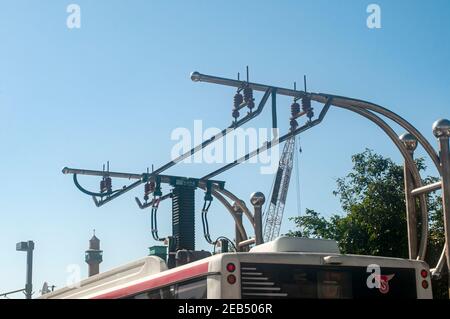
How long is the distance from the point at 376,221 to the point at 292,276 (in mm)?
18854

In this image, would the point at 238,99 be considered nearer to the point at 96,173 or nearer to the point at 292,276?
the point at 292,276

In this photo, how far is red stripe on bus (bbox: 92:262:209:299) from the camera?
11.0 meters

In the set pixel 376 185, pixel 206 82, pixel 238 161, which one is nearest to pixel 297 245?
pixel 206 82

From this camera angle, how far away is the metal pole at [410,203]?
17.2 meters

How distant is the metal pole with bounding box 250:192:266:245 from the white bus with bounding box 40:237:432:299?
25.1 feet

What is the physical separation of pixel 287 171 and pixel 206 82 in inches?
2864

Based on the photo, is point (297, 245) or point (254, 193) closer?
point (297, 245)

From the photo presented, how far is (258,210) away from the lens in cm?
2052

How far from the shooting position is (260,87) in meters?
16.8

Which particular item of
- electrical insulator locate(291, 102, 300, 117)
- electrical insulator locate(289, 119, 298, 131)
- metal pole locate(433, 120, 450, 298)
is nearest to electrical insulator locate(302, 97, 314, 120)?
electrical insulator locate(291, 102, 300, 117)

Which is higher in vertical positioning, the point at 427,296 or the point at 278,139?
the point at 278,139

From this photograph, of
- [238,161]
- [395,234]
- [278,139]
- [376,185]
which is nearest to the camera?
[278,139]

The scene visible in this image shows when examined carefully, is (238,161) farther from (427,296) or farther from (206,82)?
(427,296)
